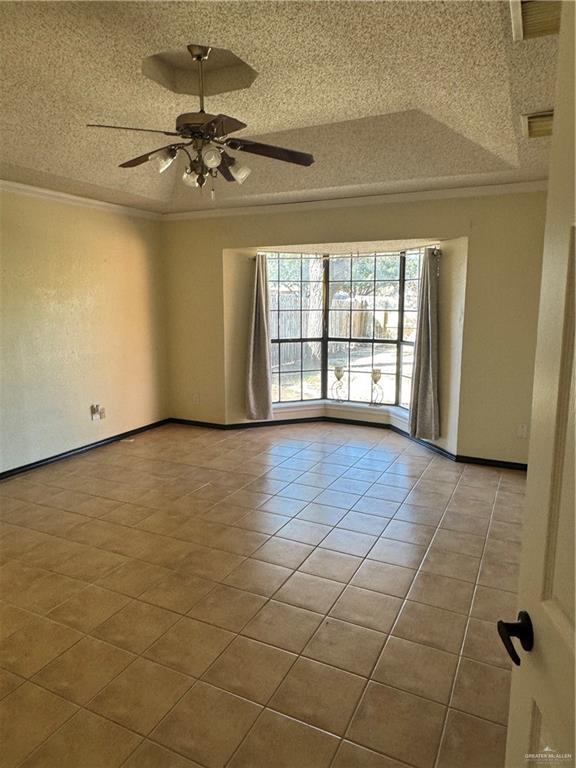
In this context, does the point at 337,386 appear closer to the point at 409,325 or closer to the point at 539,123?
the point at 409,325

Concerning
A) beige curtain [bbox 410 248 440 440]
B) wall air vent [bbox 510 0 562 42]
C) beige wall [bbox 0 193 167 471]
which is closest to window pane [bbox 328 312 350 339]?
beige curtain [bbox 410 248 440 440]

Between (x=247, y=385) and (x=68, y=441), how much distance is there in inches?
82.0

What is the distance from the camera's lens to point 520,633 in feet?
3.22

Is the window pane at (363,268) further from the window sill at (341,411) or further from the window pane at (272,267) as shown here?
the window sill at (341,411)

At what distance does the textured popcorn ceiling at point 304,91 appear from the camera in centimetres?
215

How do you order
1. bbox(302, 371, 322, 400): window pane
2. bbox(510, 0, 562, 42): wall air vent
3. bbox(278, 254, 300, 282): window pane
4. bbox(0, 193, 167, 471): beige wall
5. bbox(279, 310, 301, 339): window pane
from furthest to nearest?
1. bbox(302, 371, 322, 400): window pane
2. bbox(279, 310, 301, 339): window pane
3. bbox(278, 254, 300, 282): window pane
4. bbox(0, 193, 167, 471): beige wall
5. bbox(510, 0, 562, 42): wall air vent

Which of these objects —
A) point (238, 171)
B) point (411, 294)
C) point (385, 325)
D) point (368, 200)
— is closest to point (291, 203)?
point (368, 200)

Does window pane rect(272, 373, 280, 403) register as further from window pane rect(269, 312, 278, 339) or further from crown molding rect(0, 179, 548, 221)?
crown molding rect(0, 179, 548, 221)

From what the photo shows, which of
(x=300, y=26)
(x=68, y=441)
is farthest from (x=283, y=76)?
(x=68, y=441)

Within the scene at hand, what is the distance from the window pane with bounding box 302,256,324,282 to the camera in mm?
6168

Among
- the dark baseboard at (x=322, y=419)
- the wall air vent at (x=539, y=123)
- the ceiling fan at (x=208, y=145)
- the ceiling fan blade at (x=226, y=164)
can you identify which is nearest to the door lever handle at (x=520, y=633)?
the wall air vent at (x=539, y=123)

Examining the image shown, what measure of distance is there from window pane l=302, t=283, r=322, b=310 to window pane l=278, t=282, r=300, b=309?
3.2 inches

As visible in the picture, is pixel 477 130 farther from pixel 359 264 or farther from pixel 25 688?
pixel 25 688

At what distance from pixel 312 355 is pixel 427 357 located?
186cm
